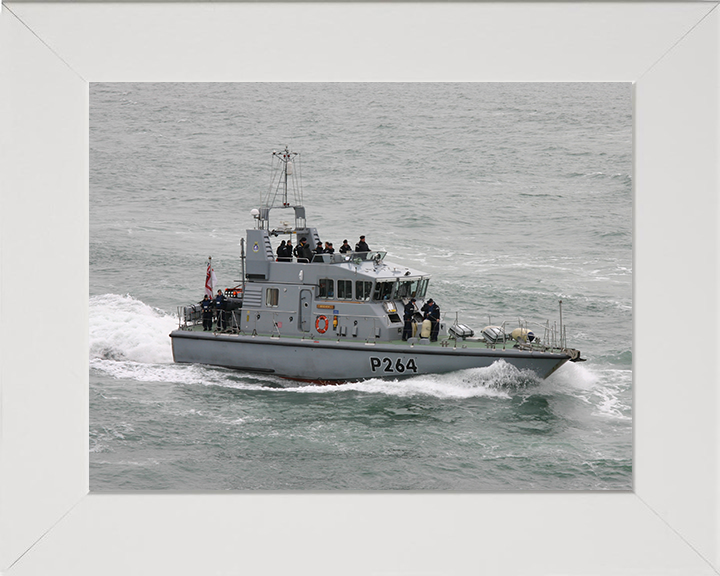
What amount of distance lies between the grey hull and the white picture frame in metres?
6.69

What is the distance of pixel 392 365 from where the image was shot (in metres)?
13.1

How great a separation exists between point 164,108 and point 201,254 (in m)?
10.6

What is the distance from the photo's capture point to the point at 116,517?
224 inches

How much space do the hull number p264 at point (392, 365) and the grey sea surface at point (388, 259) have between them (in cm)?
21

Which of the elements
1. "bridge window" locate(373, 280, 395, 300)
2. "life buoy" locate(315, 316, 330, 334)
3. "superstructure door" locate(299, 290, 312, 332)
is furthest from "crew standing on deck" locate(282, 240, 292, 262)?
"bridge window" locate(373, 280, 395, 300)

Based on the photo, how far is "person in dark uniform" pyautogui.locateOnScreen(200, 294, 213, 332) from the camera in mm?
14570

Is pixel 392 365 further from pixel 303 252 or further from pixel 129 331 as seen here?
pixel 129 331

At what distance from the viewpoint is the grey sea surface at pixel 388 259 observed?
33.5 ft

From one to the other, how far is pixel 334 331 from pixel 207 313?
2332mm

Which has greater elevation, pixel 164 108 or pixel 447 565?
pixel 164 108

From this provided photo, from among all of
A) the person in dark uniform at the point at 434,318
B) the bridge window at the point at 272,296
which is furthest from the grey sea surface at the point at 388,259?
the bridge window at the point at 272,296
